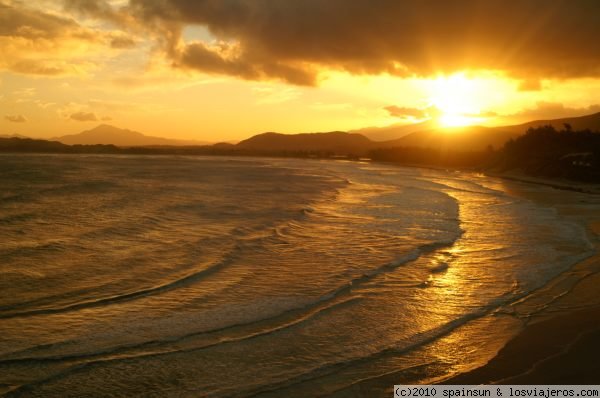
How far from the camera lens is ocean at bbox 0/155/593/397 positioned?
6168 millimetres

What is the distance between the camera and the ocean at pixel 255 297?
20.2 feet

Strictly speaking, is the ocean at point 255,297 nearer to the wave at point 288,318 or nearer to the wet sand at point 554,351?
the wave at point 288,318

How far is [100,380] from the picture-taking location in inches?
231

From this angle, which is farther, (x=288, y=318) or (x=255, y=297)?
(x=255, y=297)

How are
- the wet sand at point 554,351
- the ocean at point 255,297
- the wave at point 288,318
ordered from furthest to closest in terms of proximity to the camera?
the wave at point 288,318 < the ocean at point 255,297 < the wet sand at point 554,351

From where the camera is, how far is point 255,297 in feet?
30.4

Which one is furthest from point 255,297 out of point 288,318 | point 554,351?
point 554,351

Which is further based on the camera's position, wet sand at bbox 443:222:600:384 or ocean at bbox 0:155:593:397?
ocean at bbox 0:155:593:397

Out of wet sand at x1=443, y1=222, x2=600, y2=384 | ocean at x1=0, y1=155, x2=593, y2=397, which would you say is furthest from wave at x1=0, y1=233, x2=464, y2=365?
wet sand at x1=443, y1=222, x2=600, y2=384

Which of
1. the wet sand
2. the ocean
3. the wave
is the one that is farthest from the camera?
the wave

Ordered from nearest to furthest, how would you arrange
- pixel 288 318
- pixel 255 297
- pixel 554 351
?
pixel 554 351 → pixel 288 318 → pixel 255 297

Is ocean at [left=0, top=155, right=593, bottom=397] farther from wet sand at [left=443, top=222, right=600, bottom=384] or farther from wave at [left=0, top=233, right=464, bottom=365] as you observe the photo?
wet sand at [left=443, top=222, right=600, bottom=384]

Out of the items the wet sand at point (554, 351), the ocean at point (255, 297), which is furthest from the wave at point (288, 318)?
the wet sand at point (554, 351)

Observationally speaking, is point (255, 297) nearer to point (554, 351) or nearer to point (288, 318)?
point (288, 318)
